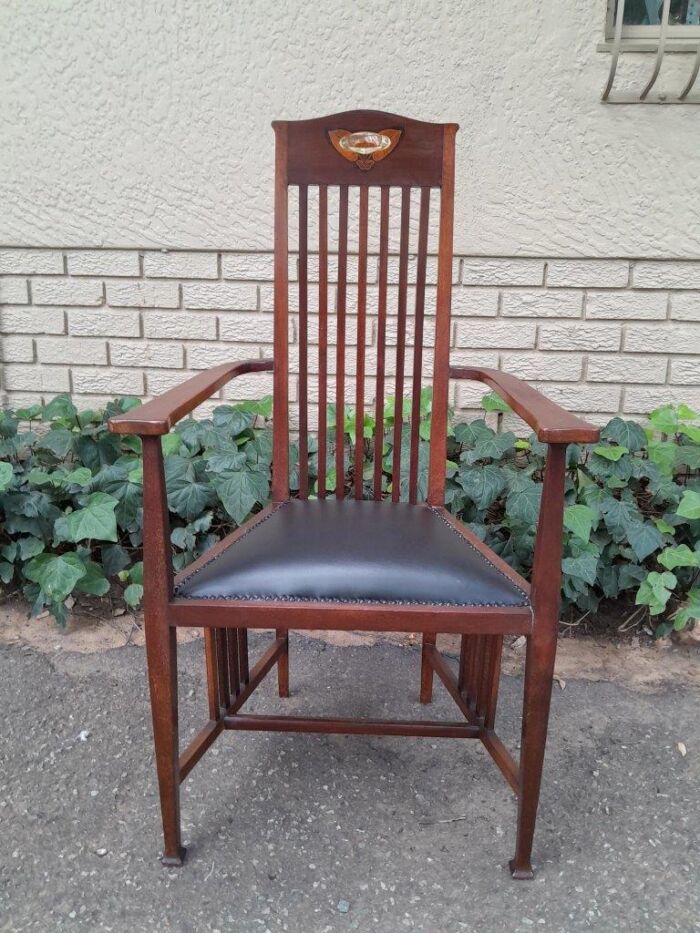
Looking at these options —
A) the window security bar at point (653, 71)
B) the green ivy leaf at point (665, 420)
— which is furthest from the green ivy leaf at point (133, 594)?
the window security bar at point (653, 71)

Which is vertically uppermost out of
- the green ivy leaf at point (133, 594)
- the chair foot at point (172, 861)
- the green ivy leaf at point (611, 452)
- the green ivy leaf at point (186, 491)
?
the green ivy leaf at point (611, 452)

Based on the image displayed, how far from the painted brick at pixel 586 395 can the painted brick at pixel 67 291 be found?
4.89 feet

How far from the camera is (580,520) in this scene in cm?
172

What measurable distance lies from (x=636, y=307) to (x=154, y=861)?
194 cm

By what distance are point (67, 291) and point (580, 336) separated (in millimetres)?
1684

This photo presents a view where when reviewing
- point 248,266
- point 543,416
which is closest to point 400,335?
point 543,416

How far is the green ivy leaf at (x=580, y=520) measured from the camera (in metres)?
1.69

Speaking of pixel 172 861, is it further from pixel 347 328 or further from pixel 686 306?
pixel 686 306

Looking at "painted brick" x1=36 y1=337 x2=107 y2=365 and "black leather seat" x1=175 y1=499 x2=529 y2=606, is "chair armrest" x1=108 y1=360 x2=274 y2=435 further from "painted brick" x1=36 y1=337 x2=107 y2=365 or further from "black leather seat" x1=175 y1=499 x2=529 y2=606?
"painted brick" x1=36 y1=337 x2=107 y2=365

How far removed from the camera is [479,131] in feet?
6.56

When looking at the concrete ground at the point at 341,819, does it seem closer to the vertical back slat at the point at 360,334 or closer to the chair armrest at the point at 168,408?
the vertical back slat at the point at 360,334

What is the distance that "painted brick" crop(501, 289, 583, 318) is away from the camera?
211 centimetres

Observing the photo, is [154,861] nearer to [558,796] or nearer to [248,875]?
[248,875]

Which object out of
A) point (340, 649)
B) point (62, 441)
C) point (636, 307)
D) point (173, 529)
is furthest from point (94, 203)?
point (636, 307)
